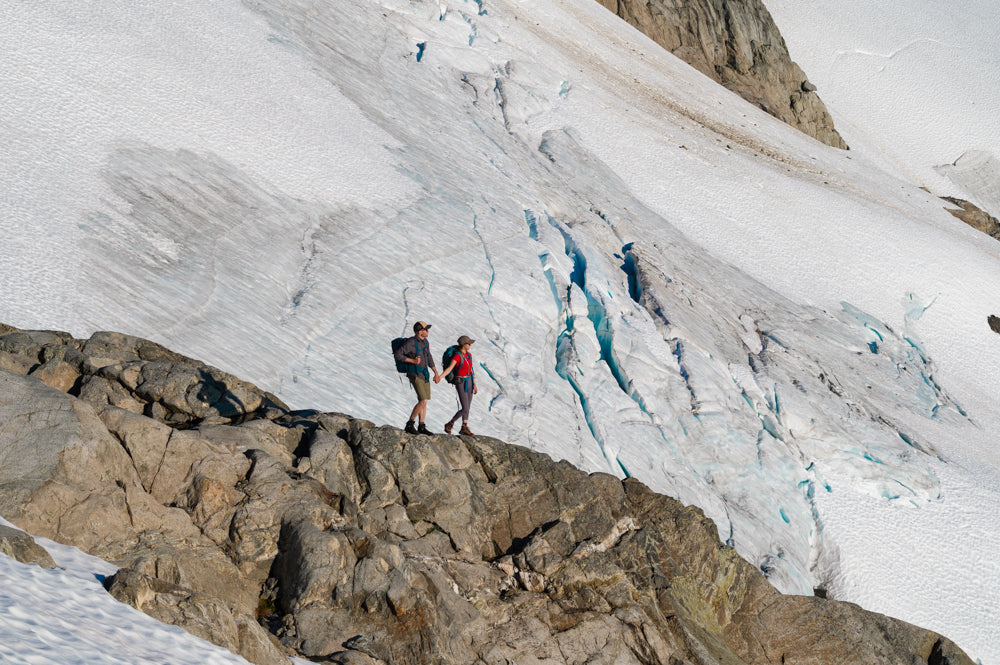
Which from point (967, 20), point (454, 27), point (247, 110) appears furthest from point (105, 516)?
point (967, 20)

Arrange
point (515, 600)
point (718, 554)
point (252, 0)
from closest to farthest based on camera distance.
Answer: point (515, 600) → point (718, 554) → point (252, 0)

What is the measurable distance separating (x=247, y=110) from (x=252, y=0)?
23.3 feet

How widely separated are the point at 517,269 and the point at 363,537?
1091 cm

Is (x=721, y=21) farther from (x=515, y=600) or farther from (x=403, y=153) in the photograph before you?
(x=515, y=600)

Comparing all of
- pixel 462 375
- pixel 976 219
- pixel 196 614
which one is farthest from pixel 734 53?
pixel 196 614

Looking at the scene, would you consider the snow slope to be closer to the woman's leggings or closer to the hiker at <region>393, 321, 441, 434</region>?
the woman's leggings

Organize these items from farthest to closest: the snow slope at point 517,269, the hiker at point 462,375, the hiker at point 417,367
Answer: the snow slope at point 517,269 → the hiker at point 462,375 → the hiker at point 417,367

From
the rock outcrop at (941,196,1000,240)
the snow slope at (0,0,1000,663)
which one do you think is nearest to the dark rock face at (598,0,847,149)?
the rock outcrop at (941,196,1000,240)

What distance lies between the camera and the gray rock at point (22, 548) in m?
7.24

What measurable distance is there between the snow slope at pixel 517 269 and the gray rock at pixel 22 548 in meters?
6.18

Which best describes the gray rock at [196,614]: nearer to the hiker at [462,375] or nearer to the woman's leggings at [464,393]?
the hiker at [462,375]

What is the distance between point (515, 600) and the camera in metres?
9.82

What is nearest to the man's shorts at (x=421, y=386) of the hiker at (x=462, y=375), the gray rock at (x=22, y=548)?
the hiker at (x=462, y=375)

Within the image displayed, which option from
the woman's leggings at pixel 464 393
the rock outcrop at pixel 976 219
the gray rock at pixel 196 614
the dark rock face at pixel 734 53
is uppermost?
the dark rock face at pixel 734 53
